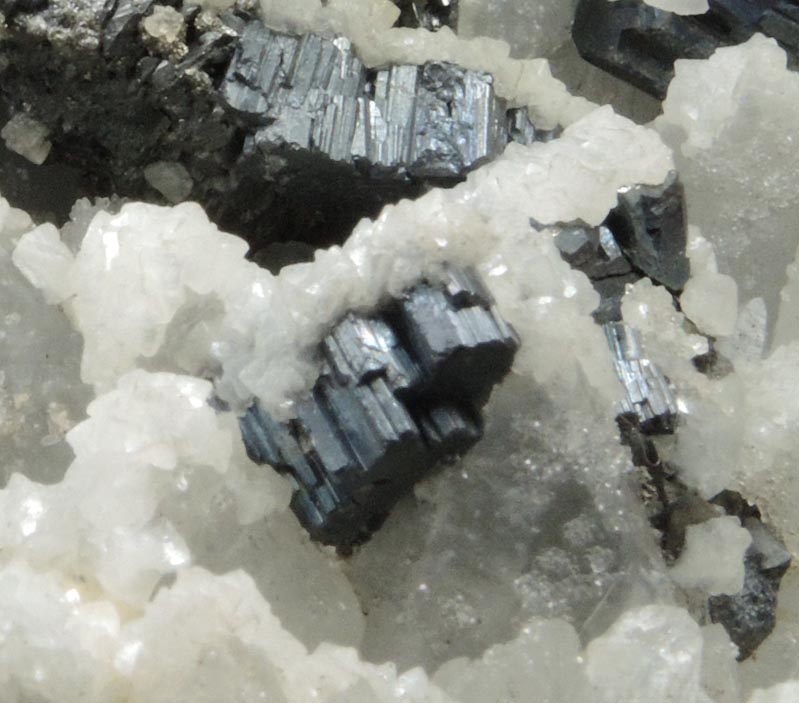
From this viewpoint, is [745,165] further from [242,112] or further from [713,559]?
[242,112]

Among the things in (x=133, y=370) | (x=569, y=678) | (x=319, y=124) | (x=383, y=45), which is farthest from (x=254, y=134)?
(x=569, y=678)

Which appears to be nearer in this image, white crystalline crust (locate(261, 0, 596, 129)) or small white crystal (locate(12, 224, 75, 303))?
small white crystal (locate(12, 224, 75, 303))

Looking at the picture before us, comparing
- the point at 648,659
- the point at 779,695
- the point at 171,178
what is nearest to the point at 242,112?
the point at 171,178

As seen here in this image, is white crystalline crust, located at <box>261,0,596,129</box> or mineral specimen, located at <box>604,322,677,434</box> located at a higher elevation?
white crystalline crust, located at <box>261,0,596,129</box>

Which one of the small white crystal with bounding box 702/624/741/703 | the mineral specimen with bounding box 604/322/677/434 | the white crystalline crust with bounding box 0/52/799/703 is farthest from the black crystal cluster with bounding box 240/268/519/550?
the small white crystal with bounding box 702/624/741/703

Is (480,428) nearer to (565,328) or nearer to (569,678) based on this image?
(565,328)

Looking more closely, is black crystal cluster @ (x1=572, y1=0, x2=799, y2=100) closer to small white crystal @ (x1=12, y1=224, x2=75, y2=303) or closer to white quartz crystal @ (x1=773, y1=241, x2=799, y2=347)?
white quartz crystal @ (x1=773, y1=241, x2=799, y2=347)
